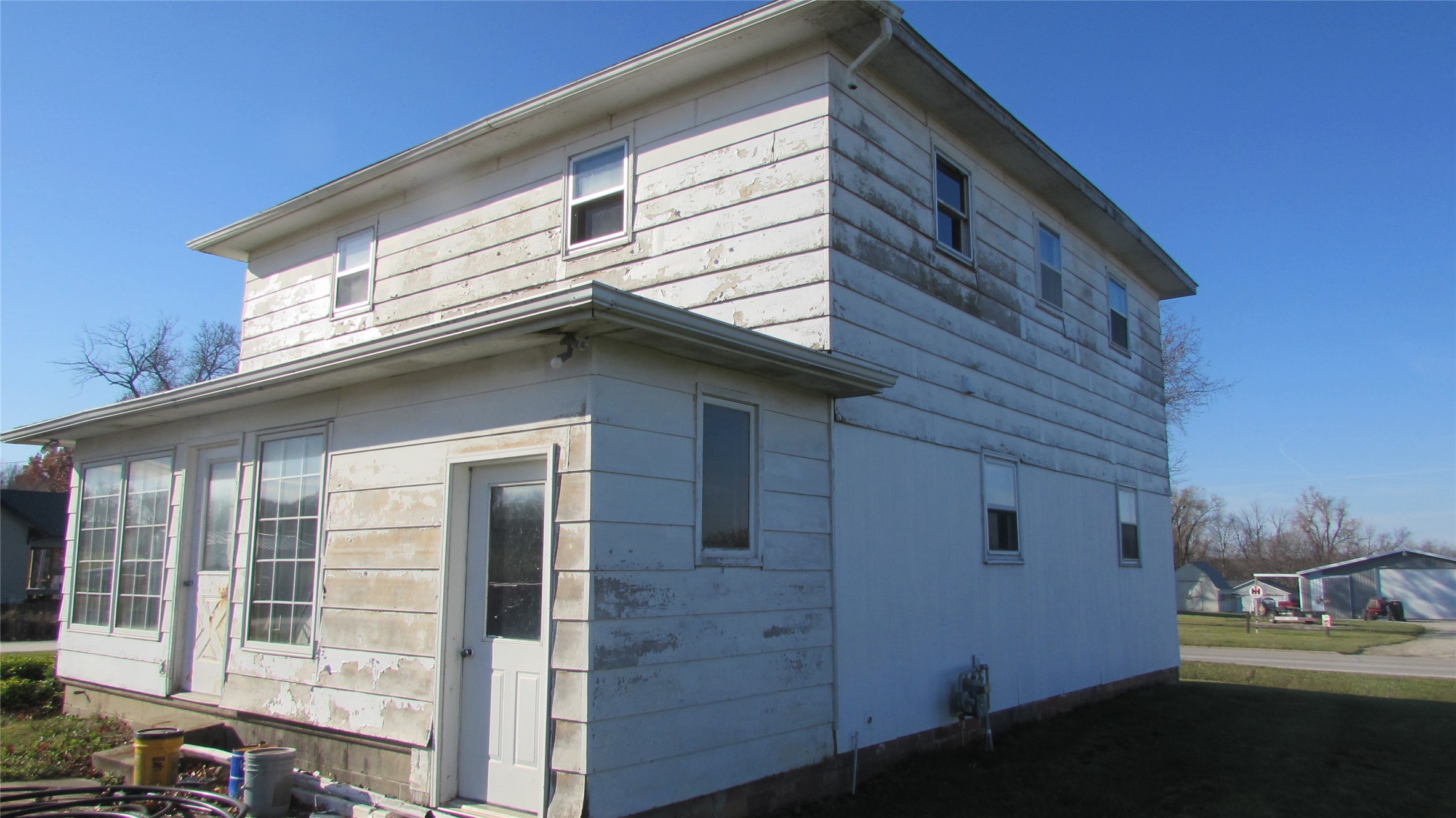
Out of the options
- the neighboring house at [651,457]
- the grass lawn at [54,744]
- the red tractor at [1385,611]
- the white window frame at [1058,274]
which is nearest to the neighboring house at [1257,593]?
the red tractor at [1385,611]

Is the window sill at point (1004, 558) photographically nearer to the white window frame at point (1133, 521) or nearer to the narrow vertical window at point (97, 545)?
the white window frame at point (1133, 521)

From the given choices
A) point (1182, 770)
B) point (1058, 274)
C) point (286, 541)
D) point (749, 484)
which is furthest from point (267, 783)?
point (1058, 274)

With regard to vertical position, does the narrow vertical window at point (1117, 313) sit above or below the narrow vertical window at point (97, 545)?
above

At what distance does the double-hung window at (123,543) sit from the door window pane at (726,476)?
20.3 ft

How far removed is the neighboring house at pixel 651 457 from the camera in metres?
5.82

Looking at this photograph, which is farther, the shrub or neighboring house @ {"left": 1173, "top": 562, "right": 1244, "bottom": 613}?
neighboring house @ {"left": 1173, "top": 562, "right": 1244, "bottom": 613}

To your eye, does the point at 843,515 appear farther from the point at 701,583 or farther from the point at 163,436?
the point at 163,436

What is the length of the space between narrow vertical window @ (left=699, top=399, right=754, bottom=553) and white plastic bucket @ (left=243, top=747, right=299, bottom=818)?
3274mm

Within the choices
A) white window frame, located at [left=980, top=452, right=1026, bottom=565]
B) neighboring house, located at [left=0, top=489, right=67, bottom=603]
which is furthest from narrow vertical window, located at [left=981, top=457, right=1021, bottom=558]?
neighboring house, located at [left=0, top=489, right=67, bottom=603]

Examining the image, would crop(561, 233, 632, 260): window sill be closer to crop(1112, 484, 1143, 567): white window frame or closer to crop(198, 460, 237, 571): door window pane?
crop(198, 460, 237, 571): door window pane

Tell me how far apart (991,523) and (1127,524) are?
450 centimetres

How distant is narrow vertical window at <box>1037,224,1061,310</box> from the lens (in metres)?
11.4

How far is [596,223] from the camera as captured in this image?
9.35 meters

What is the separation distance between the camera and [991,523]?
9750 mm
